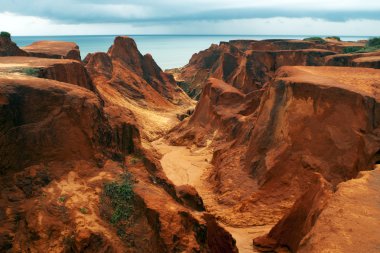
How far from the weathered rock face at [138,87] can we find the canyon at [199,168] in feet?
14.2

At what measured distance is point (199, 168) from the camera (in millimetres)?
26719

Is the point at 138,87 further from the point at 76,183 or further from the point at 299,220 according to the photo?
the point at 76,183

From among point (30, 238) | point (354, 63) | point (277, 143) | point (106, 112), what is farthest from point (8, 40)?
point (354, 63)

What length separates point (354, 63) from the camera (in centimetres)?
3105

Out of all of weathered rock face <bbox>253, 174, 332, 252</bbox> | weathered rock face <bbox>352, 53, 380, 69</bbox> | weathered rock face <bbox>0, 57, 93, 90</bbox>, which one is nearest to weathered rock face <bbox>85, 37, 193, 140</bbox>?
weathered rock face <bbox>0, 57, 93, 90</bbox>

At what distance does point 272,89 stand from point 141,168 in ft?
34.7

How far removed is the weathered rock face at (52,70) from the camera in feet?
63.1

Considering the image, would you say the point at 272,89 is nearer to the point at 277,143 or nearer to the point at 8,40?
the point at 277,143

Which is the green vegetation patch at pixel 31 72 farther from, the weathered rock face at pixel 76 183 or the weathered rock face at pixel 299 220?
the weathered rock face at pixel 299 220

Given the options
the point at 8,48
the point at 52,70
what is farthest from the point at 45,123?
the point at 8,48

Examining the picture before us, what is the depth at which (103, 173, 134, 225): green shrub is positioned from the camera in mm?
11898

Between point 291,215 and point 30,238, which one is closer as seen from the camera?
point 30,238

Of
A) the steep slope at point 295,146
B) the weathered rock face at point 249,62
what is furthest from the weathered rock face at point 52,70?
the weathered rock face at point 249,62

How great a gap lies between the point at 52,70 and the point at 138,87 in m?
24.7
